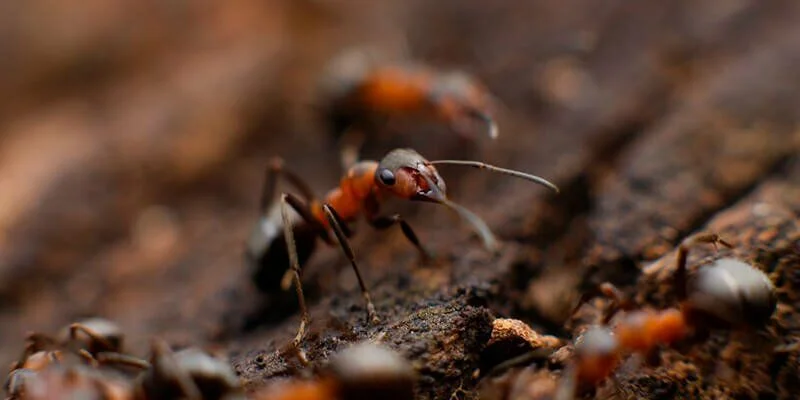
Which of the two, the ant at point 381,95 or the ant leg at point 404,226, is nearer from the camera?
the ant leg at point 404,226

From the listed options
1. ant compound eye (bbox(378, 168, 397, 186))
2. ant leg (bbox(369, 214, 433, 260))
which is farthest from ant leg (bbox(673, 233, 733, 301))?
ant compound eye (bbox(378, 168, 397, 186))

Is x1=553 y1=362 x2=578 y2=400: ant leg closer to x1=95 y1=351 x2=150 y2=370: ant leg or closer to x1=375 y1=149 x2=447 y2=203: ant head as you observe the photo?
x1=375 y1=149 x2=447 y2=203: ant head

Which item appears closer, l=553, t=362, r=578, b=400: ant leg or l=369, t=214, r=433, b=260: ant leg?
l=553, t=362, r=578, b=400: ant leg

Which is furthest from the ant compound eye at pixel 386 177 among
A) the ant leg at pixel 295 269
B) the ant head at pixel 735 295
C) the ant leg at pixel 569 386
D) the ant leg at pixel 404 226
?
the ant head at pixel 735 295

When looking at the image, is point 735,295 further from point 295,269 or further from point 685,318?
point 295,269

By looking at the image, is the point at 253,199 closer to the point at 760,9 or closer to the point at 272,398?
the point at 272,398

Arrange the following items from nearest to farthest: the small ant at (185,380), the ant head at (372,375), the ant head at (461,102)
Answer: the ant head at (372,375) → the small ant at (185,380) → the ant head at (461,102)

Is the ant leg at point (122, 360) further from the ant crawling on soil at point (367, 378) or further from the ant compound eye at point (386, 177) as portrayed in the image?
the ant compound eye at point (386, 177)
